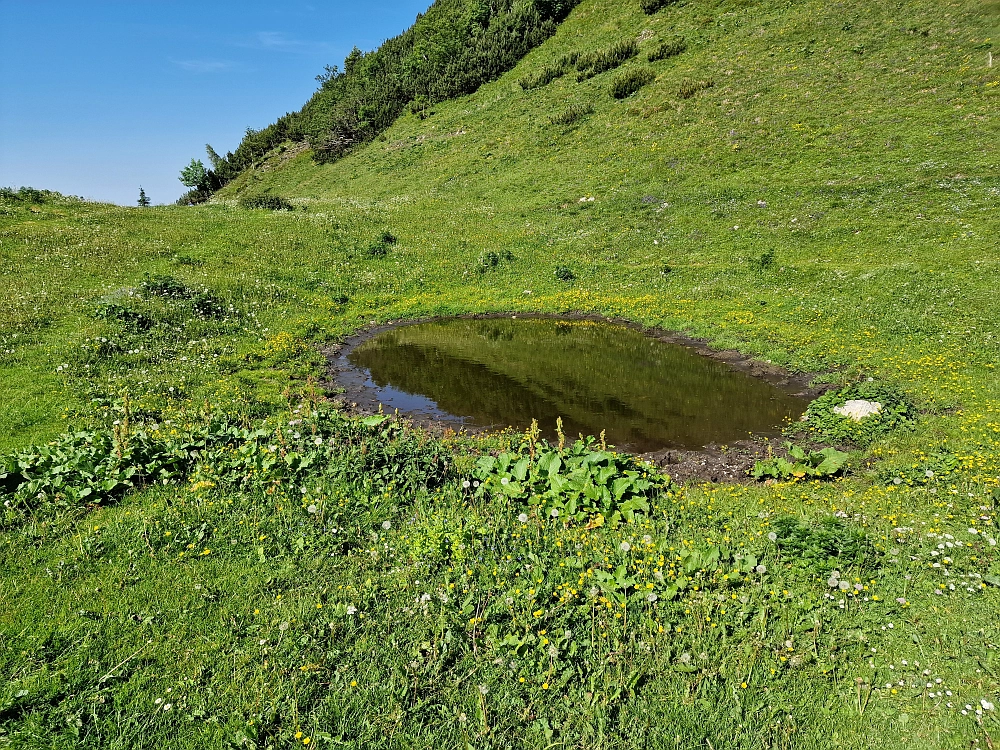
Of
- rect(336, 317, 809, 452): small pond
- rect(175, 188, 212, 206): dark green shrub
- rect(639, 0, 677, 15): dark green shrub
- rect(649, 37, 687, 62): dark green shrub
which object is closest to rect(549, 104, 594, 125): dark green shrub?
rect(649, 37, 687, 62): dark green shrub

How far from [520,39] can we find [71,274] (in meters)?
63.8

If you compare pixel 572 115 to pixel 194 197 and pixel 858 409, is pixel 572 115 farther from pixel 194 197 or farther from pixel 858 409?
pixel 194 197

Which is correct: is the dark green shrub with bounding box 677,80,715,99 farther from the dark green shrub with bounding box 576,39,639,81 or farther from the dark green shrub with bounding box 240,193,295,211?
the dark green shrub with bounding box 240,193,295,211

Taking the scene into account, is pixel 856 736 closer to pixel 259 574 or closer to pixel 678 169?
pixel 259 574

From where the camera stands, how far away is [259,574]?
19.3 ft

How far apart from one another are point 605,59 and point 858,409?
5085cm

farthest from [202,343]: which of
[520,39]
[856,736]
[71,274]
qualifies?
[520,39]

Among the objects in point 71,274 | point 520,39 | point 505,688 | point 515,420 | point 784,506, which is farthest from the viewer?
point 520,39

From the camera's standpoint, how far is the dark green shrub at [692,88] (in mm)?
40344

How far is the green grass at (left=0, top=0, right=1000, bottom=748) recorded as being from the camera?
4422mm

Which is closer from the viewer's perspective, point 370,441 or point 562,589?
point 562,589

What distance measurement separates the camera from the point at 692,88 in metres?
40.6

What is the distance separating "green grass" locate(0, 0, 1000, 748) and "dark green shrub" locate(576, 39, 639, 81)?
88.9ft

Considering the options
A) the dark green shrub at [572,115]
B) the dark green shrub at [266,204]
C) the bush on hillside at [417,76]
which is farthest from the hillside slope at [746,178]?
the bush on hillside at [417,76]
